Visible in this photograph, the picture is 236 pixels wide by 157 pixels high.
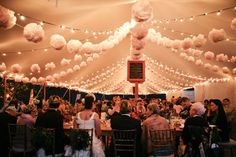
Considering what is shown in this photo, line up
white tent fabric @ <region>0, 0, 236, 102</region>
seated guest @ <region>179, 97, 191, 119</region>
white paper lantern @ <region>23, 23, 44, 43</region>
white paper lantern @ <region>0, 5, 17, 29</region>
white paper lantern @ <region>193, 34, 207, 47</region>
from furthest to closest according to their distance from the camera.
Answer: seated guest @ <region>179, 97, 191, 119</region> < white paper lantern @ <region>193, 34, 207, 47</region> < white tent fabric @ <region>0, 0, 236, 102</region> < white paper lantern @ <region>23, 23, 44, 43</region> < white paper lantern @ <region>0, 5, 17, 29</region>

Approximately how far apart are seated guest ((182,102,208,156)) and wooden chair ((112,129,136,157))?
0.87 metres

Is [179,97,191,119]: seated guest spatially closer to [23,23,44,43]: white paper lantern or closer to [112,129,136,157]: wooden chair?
[112,129,136,157]: wooden chair

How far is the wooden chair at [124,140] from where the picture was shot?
5.37 meters

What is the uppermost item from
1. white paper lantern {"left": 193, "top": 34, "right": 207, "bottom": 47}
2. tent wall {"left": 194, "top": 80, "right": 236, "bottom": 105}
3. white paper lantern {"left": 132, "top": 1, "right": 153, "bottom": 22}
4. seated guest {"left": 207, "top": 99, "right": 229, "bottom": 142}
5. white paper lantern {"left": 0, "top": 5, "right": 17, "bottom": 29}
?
white paper lantern {"left": 132, "top": 1, "right": 153, "bottom": 22}

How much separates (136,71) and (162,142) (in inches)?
207

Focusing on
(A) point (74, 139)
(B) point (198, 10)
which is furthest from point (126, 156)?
(B) point (198, 10)

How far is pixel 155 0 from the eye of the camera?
23.9 feet

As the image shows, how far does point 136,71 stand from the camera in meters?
10.7

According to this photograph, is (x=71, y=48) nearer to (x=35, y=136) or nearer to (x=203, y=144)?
(x=35, y=136)

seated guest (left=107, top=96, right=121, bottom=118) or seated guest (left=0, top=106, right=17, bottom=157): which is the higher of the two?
seated guest (left=107, top=96, right=121, bottom=118)

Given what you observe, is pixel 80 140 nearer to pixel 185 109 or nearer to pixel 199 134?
pixel 199 134

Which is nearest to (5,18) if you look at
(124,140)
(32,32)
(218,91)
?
(32,32)

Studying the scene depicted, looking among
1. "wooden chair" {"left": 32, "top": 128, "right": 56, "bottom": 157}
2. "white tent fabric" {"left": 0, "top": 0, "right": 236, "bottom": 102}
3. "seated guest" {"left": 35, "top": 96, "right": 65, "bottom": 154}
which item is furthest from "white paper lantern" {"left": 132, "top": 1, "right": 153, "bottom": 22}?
"wooden chair" {"left": 32, "top": 128, "right": 56, "bottom": 157}

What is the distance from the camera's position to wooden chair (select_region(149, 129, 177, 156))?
5.52 m
